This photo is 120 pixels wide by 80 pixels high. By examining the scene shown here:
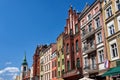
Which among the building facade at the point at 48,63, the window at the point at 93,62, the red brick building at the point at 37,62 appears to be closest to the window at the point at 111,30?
the window at the point at 93,62

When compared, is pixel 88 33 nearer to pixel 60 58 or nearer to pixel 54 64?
pixel 60 58

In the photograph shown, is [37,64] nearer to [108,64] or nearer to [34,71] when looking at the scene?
[34,71]

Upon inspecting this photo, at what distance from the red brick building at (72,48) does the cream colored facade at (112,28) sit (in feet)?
37.2

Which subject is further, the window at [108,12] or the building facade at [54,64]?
the building facade at [54,64]

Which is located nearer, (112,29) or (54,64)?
(112,29)

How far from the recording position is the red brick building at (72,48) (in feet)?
149

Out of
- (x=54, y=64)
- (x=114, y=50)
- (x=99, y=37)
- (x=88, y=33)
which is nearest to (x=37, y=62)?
(x=54, y=64)

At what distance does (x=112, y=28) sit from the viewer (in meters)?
33.7

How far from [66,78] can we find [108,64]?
1887 centimetres

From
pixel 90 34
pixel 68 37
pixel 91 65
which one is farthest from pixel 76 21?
pixel 91 65

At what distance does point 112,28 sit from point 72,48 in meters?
A: 16.5

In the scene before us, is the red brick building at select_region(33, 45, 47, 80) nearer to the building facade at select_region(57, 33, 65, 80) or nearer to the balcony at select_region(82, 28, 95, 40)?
the building facade at select_region(57, 33, 65, 80)

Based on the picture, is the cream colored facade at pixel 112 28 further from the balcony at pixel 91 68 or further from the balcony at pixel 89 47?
the balcony at pixel 89 47

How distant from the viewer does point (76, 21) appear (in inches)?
1930
